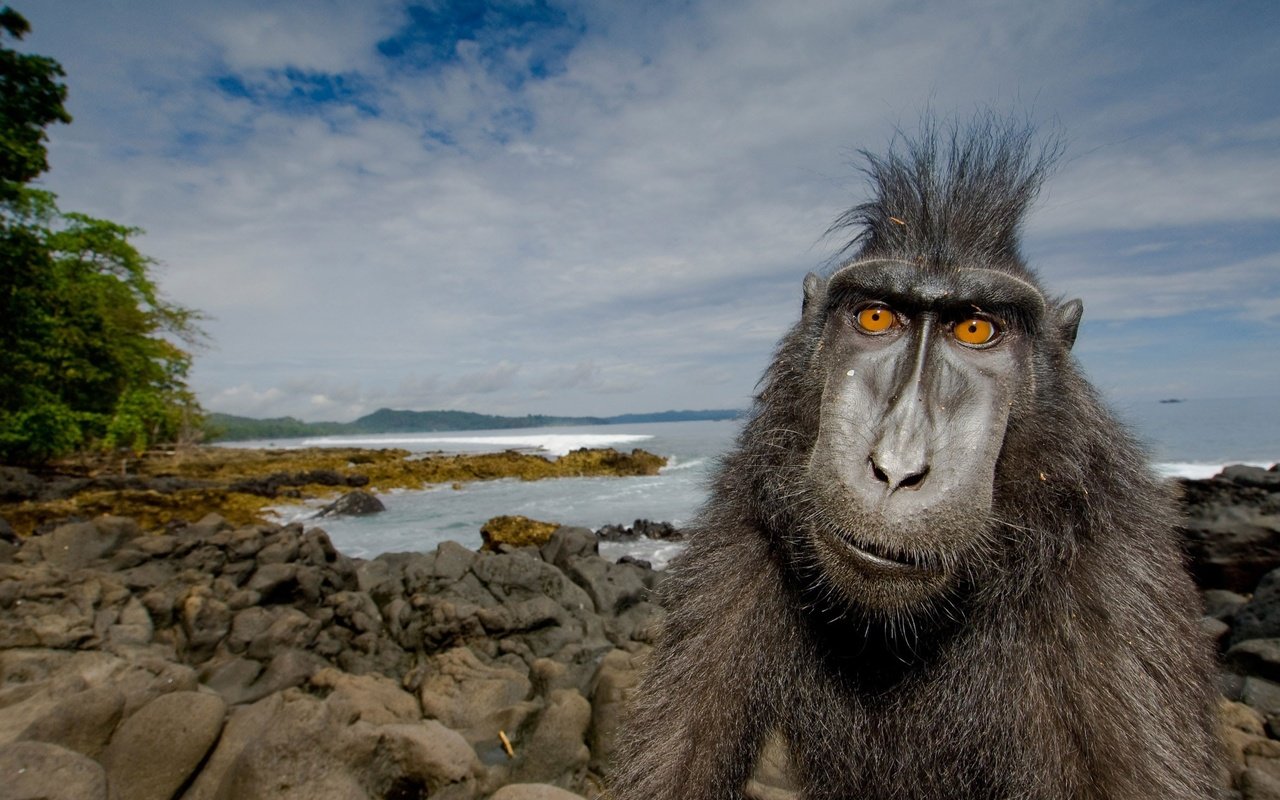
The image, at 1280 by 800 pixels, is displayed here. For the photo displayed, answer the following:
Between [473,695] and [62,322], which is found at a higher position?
[62,322]

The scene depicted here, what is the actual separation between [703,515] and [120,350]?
3921cm

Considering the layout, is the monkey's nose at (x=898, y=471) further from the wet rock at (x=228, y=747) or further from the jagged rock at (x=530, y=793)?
the wet rock at (x=228, y=747)

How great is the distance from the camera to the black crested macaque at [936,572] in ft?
7.83

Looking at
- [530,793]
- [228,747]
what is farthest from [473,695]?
[530,793]

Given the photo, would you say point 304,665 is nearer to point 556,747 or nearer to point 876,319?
point 556,747

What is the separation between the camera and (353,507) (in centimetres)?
2220

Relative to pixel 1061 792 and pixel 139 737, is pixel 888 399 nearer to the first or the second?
pixel 1061 792

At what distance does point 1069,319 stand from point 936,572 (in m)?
1.48

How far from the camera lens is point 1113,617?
102 inches

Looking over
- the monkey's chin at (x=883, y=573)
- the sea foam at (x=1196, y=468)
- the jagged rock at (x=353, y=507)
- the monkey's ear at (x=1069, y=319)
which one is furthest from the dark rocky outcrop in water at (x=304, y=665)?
the sea foam at (x=1196, y=468)

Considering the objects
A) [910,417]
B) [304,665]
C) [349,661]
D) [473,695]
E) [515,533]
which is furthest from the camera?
[515,533]

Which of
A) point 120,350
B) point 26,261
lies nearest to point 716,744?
point 26,261

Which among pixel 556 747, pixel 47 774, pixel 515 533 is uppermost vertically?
pixel 47 774

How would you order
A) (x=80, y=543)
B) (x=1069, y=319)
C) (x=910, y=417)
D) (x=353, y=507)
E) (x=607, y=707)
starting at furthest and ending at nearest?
1. (x=353, y=507)
2. (x=80, y=543)
3. (x=607, y=707)
4. (x=1069, y=319)
5. (x=910, y=417)
